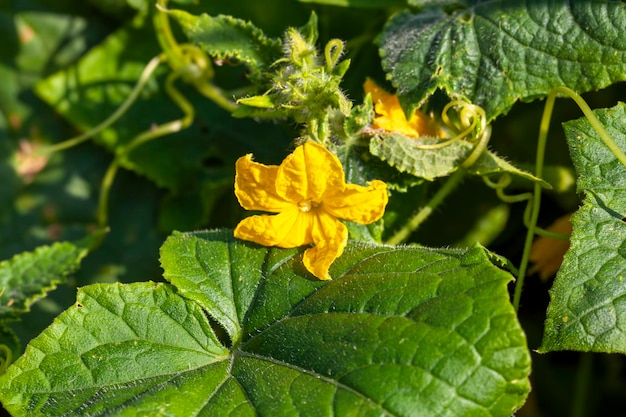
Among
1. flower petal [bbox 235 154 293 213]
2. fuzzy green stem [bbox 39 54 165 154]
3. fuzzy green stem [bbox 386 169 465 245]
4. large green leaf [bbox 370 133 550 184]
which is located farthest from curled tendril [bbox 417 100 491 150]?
fuzzy green stem [bbox 39 54 165 154]

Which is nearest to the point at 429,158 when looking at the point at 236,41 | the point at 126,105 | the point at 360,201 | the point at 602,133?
the point at 360,201

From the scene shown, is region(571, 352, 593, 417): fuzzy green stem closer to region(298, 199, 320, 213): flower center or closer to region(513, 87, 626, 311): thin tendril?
region(513, 87, 626, 311): thin tendril

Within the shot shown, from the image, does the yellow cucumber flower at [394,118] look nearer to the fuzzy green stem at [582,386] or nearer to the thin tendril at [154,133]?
the thin tendril at [154,133]

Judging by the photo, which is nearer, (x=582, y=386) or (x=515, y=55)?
(x=515, y=55)

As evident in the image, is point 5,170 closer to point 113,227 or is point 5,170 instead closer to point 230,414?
point 113,227

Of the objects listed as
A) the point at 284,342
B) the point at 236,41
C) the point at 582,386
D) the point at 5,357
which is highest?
the point at 236,41

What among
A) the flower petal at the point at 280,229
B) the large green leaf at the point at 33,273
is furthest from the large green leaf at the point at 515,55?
the large green leaf at the point at 33,273

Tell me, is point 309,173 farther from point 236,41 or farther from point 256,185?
point 236,41

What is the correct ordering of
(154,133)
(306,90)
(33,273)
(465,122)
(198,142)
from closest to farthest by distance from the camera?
(306,90)
(465,122)
(33,273)
(154,133)
(198,142)
